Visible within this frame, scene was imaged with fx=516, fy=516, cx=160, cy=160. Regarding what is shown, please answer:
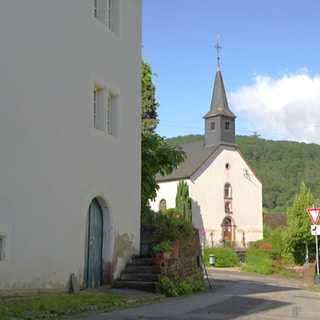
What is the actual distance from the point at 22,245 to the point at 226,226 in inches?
1803

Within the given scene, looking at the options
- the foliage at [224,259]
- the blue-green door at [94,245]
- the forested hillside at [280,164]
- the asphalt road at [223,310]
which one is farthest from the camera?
the forested hillside at [280,164]

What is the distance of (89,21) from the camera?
1338 cm

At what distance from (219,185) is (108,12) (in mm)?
40890

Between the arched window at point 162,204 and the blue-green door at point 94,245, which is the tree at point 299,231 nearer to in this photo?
the blue-green door at point 94,245

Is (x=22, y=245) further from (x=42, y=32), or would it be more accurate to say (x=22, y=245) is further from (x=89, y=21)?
(x=89, y=21)

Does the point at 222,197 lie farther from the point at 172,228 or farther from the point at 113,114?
the point at 113,114

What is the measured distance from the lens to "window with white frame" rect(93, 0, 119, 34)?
565 inches

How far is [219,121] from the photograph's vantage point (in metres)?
56.0

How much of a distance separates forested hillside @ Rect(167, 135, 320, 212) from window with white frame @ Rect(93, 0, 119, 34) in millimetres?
81656

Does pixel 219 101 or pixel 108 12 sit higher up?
pixel 219 101

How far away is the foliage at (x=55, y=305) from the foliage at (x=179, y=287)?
2203 mm

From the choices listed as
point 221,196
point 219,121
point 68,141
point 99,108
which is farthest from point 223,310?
point 219,121

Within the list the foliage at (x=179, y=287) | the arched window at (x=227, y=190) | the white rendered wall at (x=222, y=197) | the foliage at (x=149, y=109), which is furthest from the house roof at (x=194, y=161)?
the foliage at (x=179, y=287)

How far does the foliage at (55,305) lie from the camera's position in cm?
844
